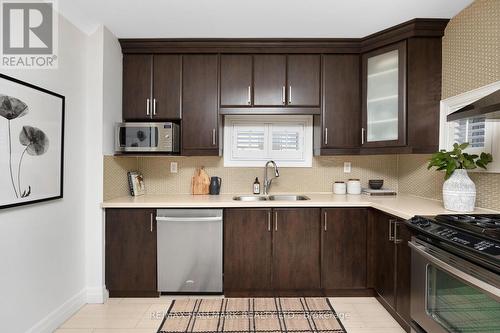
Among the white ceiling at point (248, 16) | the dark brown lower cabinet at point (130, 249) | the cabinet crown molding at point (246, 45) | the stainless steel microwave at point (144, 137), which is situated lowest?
the dark brown lower cabinet at point (130, 249)

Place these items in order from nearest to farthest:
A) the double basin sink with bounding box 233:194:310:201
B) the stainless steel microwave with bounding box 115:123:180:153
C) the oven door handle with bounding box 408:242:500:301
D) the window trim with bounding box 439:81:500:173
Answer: the oven door handle with bounding box 408:242:500:301
the window trim with bounding box 439:81:500:173
the stainless steel microwave with bounding box 115:123:180:153
the double basin sink with bounding box 233:194:310:201

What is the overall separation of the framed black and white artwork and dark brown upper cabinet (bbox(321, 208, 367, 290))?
85.7 inches

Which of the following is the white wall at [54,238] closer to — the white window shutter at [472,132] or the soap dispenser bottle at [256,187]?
the soap dispenser bottle at [256,187]

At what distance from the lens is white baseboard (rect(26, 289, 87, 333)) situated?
201cm

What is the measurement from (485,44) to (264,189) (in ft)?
7.18

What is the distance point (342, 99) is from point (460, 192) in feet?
4.31

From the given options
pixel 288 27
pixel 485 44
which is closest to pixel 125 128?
pixel 288 27

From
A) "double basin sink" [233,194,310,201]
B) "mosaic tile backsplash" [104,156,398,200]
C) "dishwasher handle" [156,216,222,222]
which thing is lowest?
"dishwasher handle" [156,216,222,222]

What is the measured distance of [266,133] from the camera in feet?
10.7

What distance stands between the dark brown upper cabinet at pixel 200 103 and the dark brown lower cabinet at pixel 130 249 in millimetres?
793

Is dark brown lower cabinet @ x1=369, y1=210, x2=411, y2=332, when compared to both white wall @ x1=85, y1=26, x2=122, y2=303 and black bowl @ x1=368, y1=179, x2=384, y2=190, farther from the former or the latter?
white wall @ x1=85, y1=26, x2=122, y2=303

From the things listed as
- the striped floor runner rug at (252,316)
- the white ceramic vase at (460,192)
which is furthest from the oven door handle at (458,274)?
the striped floor runner rug at (252,316)

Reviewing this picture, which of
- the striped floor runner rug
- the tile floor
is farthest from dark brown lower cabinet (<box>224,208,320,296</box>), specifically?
the tile floor

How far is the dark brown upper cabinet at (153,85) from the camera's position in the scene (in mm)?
2859
